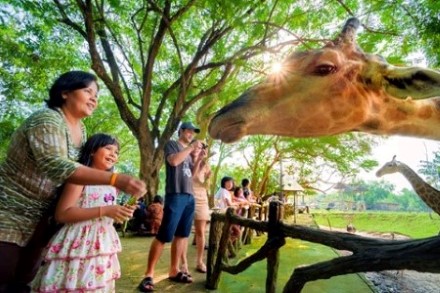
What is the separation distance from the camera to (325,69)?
93.5 inches

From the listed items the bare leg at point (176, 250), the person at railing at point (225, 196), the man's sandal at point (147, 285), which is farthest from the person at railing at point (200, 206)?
the person at railing at point (225, 196)

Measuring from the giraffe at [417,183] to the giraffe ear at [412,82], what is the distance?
3.27 meters

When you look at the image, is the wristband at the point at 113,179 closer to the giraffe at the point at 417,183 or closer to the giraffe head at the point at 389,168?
the giraffe at the point at 417,183

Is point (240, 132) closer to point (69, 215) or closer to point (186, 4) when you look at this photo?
point (69, 215)

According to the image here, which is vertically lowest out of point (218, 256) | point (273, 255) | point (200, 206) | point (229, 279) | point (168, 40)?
point (229, 279)

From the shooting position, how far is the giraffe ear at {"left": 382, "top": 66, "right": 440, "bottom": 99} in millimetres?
1898

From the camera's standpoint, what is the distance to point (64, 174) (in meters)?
1.75

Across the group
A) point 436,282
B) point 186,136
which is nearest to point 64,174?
point 186,136

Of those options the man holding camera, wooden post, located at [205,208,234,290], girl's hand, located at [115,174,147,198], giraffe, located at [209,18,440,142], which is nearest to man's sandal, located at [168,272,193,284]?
the man holding camera

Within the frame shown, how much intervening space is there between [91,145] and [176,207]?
2.35 meters

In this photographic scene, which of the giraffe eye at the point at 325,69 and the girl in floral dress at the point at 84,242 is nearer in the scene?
the girl in floral dress at the point at 84,242

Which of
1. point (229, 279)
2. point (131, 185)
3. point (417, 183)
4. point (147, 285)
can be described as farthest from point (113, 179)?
point (417, 183)

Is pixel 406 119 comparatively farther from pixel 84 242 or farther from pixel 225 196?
pixel 225 196

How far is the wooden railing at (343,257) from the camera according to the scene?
5.34 ft
